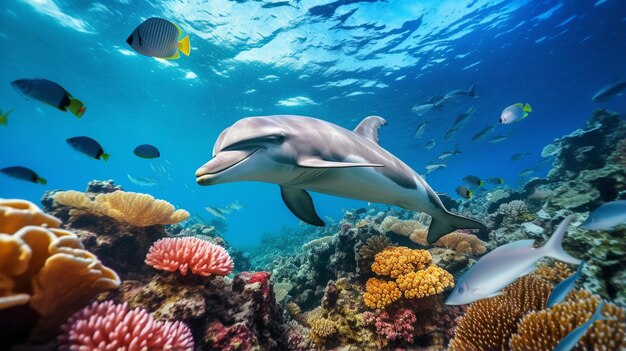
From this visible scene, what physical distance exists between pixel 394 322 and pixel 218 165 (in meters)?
3.72

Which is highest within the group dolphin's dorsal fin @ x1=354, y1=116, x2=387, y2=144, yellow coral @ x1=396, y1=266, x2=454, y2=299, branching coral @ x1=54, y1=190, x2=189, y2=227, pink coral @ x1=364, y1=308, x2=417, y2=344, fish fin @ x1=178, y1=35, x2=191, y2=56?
fish fin @ x1=178, y1=35, x2=191, y2=56

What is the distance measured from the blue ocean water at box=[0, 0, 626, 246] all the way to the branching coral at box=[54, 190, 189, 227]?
44.2ft

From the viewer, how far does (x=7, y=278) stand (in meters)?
1.72

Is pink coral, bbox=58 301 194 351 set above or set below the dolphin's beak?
below

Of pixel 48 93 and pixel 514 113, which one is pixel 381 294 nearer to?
pixel 48 93

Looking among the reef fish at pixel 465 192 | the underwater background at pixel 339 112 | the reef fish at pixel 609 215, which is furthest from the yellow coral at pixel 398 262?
the reef fish at pixel 465 192

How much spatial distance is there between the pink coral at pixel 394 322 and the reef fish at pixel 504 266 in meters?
1.89

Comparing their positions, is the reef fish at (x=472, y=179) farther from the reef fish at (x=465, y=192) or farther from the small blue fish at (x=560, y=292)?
the small blue fish at (x=560, y=292)

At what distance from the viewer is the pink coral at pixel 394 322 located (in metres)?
3.96

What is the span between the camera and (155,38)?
4.06m

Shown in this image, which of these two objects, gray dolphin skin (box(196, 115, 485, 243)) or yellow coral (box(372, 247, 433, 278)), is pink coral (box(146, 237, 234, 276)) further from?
yellow coral (box(372, 247, 433, 278))

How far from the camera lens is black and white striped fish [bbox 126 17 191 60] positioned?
3979mm

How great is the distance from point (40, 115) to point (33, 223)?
52.0 metres

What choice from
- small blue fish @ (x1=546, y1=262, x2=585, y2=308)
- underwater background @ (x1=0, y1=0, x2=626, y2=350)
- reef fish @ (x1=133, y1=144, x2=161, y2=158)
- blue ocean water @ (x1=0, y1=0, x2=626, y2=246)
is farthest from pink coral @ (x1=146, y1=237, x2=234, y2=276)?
blue ocean water @ (x1=0, y1=0, x2=626, y2=246)
